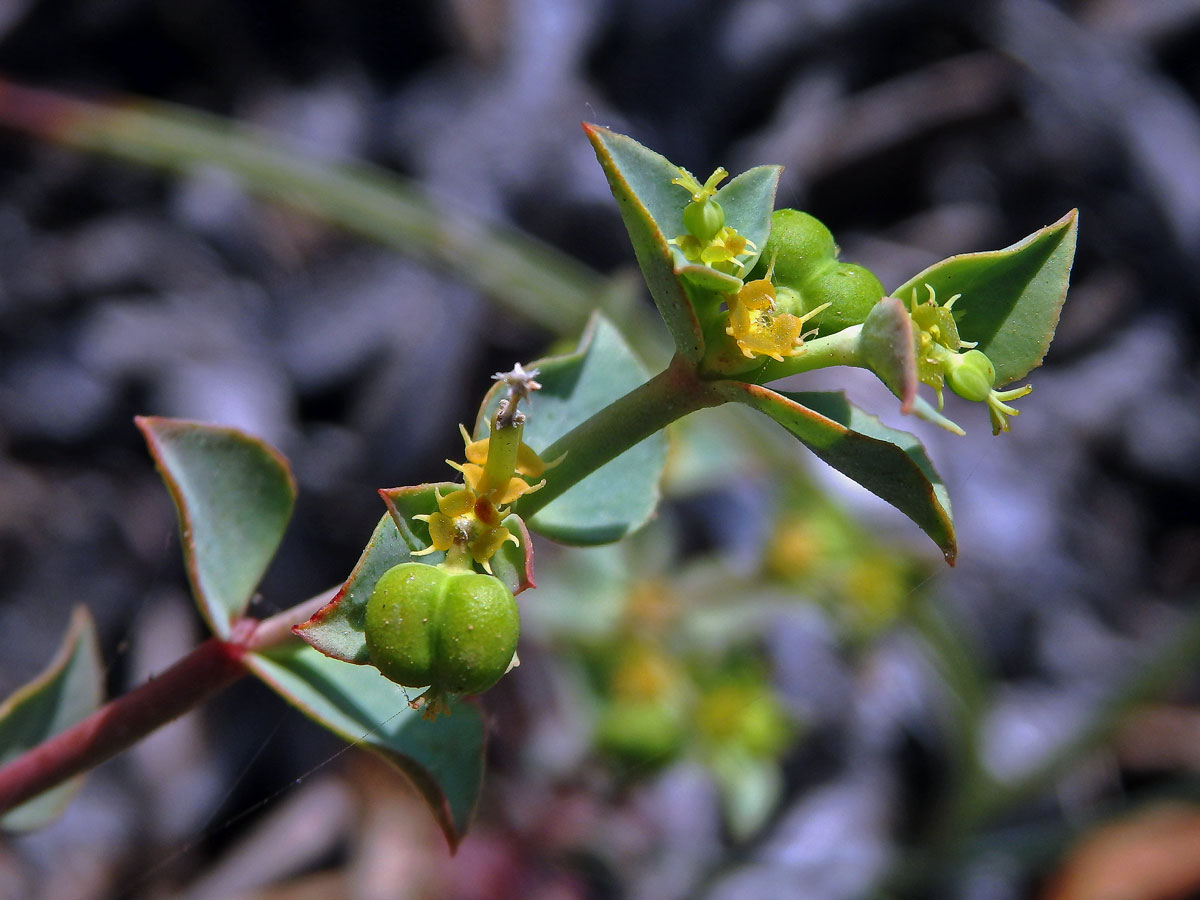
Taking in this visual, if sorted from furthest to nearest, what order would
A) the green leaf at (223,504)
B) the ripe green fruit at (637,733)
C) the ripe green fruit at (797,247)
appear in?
the ripe green fruit at (637,733) < the green leaf at (223,504) < the ripe green fruit at (797,247)

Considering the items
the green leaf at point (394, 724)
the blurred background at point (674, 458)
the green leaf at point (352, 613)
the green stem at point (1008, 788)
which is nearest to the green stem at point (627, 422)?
the green leaf at point (352, 613)

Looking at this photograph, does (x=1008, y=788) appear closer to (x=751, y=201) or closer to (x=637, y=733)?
(x=637, y=733)

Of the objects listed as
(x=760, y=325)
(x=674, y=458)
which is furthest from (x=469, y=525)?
(x=674, y=458)

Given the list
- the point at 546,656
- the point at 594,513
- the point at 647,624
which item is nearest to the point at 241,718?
the point at 546,656

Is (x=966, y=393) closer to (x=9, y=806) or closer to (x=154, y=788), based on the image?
(x=9, y=806)

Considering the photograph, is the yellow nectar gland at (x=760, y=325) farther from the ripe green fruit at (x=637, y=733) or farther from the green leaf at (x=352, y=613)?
the ripe green fruit at (x=637, y=733)

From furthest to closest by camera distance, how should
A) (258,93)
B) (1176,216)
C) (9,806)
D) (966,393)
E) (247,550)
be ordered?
(1176,216) → (258,93) → (247,550) → (9,806) → (966,393)

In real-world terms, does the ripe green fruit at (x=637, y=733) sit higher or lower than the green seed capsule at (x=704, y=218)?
lower

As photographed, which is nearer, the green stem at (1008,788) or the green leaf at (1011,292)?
the green leaf at (1011,292)
